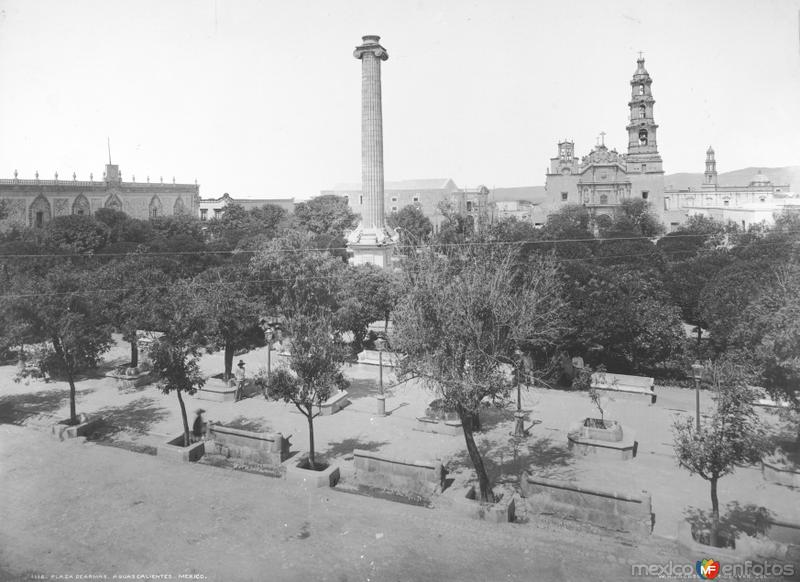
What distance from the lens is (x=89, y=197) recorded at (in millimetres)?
70750

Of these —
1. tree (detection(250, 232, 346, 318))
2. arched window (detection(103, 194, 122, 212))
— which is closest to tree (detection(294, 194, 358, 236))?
arched window (detection(103, 194, 122, 212))

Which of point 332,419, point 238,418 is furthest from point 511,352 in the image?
point 238,418

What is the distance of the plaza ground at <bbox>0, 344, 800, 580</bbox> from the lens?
338 inches

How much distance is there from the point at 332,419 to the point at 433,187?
3113 inches

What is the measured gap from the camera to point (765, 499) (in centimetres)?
1111

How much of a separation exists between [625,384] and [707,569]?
10.8 meters

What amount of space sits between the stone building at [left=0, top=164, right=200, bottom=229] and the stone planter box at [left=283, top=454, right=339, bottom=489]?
54217mm

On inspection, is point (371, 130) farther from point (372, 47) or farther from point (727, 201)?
point (727, 201)

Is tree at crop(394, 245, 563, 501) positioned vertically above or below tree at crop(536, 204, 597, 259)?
below

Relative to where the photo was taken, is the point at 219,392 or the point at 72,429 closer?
the point at 72,429

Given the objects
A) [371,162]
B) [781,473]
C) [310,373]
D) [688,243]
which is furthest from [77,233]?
[781,473]

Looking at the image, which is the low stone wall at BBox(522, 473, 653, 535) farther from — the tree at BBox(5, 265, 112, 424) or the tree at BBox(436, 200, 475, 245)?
the tree at BBox(436, 200, 475, 245)

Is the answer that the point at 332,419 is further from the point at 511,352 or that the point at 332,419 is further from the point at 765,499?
the point at 765,499

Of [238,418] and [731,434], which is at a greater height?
[731,434]
